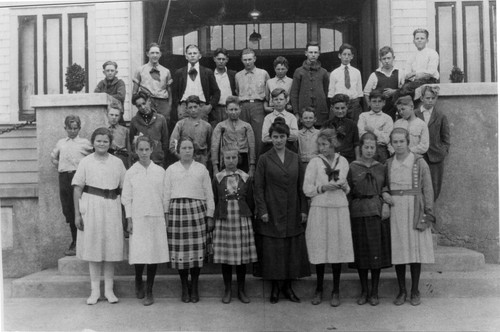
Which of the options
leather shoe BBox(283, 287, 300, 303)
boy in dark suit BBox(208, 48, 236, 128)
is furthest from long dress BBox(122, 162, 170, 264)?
boy in dark suit BBox(208, 48, 236, 128)

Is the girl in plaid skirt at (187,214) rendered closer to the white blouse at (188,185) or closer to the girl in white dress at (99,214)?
Answer: the white blouse at (188,185)

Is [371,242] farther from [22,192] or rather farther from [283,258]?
[22,192]

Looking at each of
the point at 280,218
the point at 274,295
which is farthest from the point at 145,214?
the point at 274,295

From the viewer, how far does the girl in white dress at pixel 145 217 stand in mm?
5270

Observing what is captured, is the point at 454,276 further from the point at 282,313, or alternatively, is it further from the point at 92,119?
the point at 92,119

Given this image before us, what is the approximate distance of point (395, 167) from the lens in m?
5.30

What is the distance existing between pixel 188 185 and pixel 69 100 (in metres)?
2.18

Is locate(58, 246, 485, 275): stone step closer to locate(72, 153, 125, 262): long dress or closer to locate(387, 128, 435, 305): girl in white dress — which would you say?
locate(72, 153, 125, 262): long dress

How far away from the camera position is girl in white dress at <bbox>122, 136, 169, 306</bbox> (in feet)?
17.3

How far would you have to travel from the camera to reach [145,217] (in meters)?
5.32

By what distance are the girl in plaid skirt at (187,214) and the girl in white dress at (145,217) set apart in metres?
0.08

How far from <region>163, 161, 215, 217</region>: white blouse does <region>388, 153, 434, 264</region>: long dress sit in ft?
5.43

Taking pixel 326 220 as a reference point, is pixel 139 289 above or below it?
below

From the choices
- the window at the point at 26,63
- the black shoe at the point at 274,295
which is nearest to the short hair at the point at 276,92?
the black shoe at the point at 274,295
